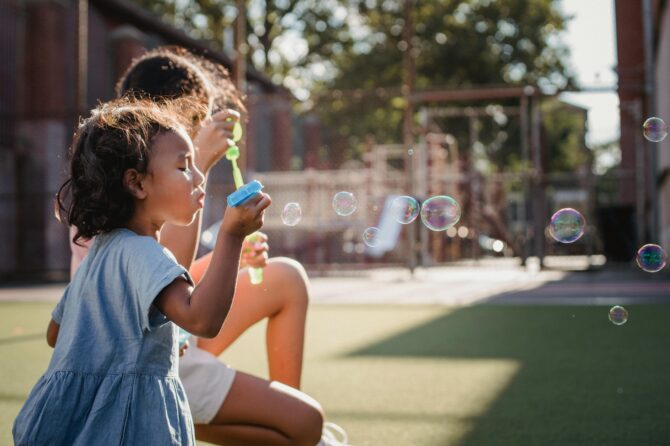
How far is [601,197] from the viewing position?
1616 centimetres

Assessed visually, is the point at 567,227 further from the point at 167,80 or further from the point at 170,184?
the point at 170,184

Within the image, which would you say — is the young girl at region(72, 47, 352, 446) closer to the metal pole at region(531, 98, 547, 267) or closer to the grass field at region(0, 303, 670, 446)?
the grass field at region(0, 303, 670, 446)

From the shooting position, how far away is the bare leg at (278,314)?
236 cm

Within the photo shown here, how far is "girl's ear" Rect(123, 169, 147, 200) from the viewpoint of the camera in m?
1.54

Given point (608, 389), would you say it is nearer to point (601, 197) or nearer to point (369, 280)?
point (369, 280)

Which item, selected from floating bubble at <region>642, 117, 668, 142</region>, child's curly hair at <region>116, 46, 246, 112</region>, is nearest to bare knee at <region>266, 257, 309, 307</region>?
child's curly hair at <region>116, 46, 246, 112</region>

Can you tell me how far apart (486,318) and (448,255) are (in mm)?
11291

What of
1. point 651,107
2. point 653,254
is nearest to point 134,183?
point 653,254

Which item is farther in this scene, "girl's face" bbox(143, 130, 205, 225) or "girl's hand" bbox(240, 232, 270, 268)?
"girl's hand" bbox(240, 232, 270, 268)

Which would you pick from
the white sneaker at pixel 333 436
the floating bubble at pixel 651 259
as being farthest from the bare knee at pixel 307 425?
the floating bubble at pixel 651 259

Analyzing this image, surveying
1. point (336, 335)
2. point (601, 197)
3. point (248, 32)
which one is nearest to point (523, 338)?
point (336, 335)

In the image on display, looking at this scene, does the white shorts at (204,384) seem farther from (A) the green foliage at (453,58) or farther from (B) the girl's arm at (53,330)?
(A) the green foliage at (453,58)

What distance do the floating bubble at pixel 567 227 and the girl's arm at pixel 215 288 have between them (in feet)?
9.87

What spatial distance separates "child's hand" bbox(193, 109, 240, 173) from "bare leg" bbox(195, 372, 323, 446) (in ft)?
1.99
